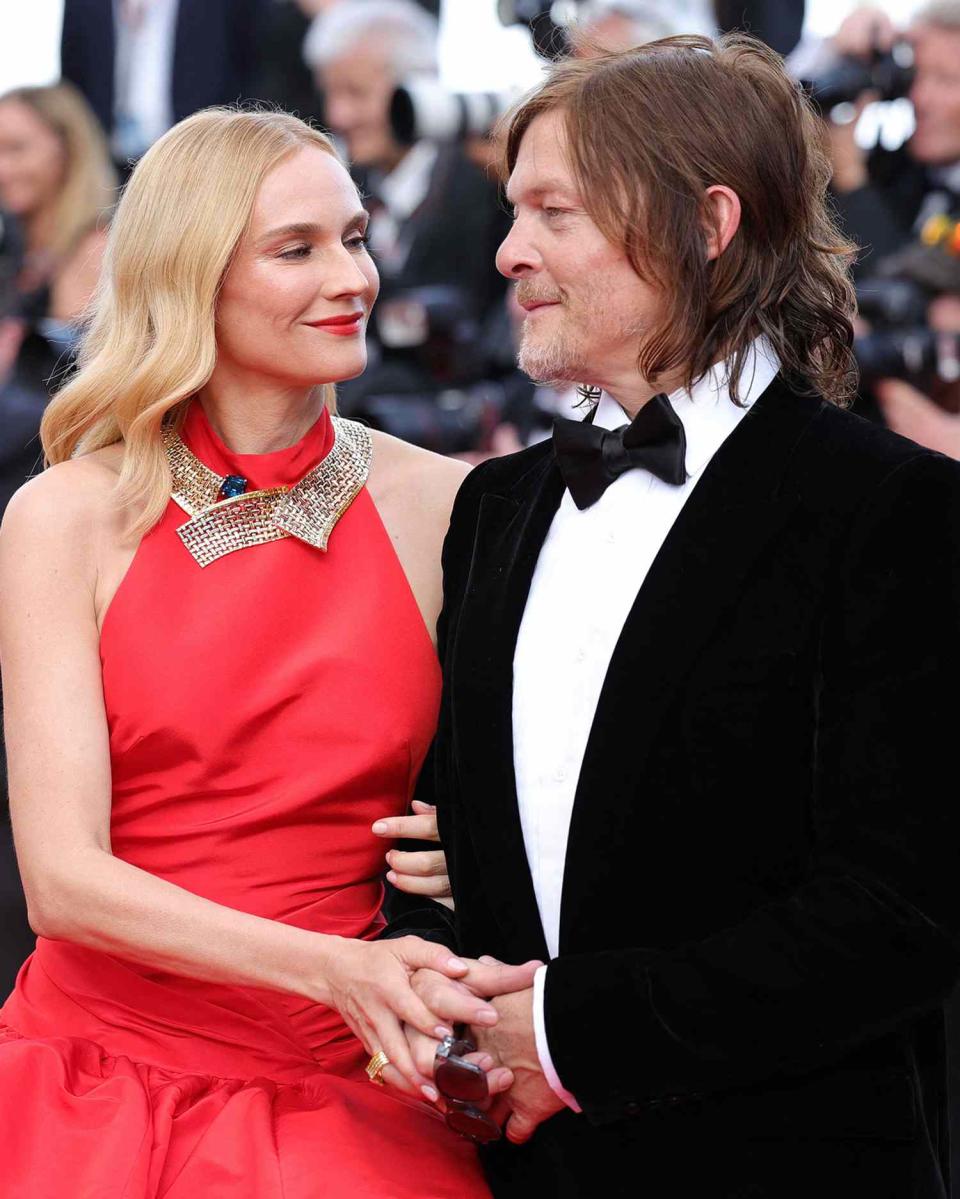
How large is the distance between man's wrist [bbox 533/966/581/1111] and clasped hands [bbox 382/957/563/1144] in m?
0.02

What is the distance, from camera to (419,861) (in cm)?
162

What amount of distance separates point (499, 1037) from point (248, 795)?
43cm

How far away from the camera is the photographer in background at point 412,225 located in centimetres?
373

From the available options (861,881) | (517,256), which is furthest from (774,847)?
(517,256)

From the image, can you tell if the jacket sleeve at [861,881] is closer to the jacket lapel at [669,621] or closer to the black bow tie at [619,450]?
the jacket lapel at [669,621]

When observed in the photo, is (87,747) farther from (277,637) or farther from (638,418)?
(638,418)

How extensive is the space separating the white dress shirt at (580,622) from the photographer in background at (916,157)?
107 inches

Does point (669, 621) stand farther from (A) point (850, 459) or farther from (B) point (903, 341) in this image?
(B) point (903, 341)

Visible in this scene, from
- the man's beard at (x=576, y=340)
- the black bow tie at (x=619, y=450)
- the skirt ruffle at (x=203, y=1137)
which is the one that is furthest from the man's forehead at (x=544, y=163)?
the skirt ruffle at (x=203, y=1137)

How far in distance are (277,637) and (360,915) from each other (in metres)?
0.32

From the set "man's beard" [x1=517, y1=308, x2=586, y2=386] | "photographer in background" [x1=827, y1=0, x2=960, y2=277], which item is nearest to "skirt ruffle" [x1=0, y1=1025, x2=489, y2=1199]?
"man's beard" [x1=517, y1=308, x2=586, y2=386]

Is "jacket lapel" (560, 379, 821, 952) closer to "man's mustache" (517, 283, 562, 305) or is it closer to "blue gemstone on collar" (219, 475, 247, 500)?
"man's mustache" (517, 283, 562, 305)

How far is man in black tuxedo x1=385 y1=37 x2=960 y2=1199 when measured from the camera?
1.25m

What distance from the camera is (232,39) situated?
3.64 m
